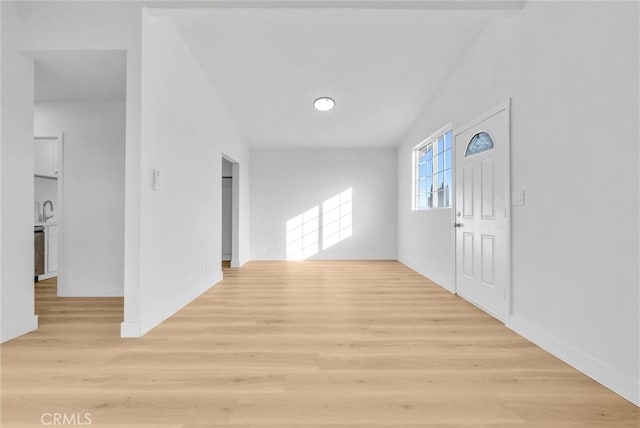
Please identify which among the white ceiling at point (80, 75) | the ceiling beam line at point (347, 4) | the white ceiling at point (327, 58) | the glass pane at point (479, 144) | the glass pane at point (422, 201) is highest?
the white ceiling at point (327, 58)

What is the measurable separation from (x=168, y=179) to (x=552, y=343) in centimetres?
349

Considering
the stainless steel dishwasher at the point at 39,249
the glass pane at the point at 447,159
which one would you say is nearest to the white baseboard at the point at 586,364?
the glass pane at the point at 447,159

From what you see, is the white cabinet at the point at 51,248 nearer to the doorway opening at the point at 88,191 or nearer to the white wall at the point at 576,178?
the doorway opening at the point at 88,191

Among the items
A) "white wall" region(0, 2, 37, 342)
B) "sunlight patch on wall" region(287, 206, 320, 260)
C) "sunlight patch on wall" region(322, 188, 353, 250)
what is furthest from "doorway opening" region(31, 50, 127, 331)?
"sunlight patch on wall" region(322, 188, 353, 250)

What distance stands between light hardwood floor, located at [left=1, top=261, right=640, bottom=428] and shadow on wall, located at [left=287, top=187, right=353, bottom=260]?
4.03 metres

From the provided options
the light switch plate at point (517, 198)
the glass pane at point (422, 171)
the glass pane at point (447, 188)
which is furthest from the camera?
the glass pane at point (422, 171)

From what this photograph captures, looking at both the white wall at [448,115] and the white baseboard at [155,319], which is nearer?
the white baseboard at [155,319]

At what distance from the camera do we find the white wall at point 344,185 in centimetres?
751

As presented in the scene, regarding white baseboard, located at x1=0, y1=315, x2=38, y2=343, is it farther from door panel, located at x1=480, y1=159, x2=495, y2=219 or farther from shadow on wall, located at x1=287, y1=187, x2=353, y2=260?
shadow on wall, located at x1=287, y1=187, x2=353, y2=260

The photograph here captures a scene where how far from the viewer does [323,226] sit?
24.7ft

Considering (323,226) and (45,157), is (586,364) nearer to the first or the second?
(323,226)

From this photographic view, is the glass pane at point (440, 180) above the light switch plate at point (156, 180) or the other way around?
above

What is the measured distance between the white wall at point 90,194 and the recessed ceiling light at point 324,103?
8.95ft

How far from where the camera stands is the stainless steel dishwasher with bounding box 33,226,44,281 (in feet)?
15.4
